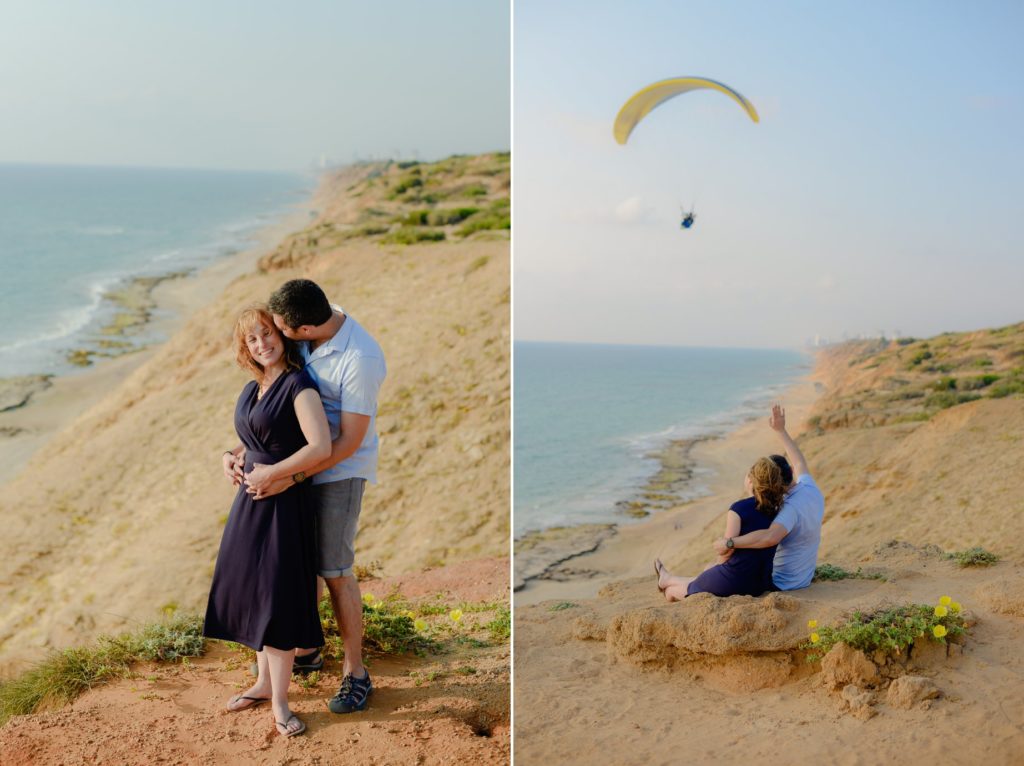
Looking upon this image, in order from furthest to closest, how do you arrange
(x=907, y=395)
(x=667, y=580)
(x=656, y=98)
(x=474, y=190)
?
(x=474, y=190)
(x=907, y=395)
(x=656, y=98)
(x=667, y=580)

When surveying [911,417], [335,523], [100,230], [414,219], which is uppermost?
[100,230]

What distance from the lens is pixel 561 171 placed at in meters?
33.5

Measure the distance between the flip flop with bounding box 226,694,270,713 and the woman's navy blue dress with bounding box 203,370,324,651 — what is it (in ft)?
1.00

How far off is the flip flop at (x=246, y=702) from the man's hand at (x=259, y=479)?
77cm

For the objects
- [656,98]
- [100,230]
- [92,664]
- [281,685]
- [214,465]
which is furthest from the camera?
[100,230]

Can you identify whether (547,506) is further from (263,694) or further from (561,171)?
(263,694)

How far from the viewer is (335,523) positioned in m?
3.11

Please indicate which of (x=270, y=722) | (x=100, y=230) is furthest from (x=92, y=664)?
(x=100, y=230)

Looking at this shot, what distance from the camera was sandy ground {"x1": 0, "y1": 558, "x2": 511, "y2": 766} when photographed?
303 cm

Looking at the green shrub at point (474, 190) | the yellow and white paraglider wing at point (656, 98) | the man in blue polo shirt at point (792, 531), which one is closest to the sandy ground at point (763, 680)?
the man in blue polo shirt at point (792, 531)

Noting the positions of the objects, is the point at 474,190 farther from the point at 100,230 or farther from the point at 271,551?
the point at 100,230

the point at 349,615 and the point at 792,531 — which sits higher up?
the point at 792,531

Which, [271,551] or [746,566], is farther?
[746,566]

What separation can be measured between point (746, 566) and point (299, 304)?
6.89ft
